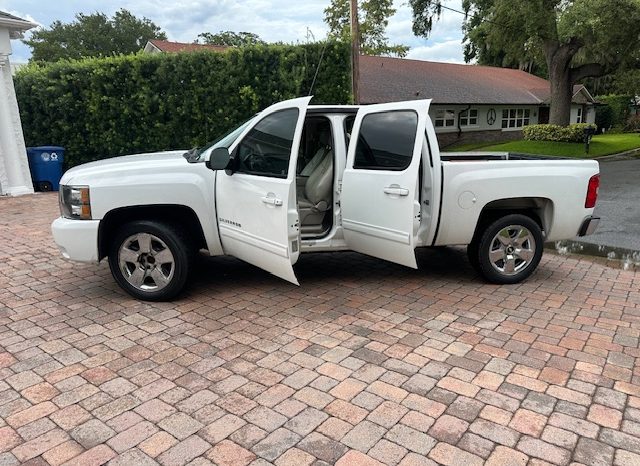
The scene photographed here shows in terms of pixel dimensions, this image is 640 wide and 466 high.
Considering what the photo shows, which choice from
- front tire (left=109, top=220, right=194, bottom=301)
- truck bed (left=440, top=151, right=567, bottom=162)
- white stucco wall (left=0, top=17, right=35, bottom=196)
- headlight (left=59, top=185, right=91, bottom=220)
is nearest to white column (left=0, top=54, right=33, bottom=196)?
white stucco wall (left=0, top=17, right=35, bottom=196)

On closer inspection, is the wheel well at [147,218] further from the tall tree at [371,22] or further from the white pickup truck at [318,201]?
the tall tree at [371,22]

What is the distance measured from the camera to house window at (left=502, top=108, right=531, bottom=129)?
105 ft

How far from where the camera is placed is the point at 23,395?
3.16 metres

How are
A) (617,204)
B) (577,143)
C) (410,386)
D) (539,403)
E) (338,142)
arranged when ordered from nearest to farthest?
(539,403) < (410,386) < (338,142) < (617,204) < (577,143)

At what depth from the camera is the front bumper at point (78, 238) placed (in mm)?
4500

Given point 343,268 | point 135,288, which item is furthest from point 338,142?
point 135,288

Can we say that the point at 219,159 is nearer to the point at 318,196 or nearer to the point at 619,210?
the point at 318,196

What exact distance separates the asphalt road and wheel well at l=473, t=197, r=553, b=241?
8.42ft

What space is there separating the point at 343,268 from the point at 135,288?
2.42m

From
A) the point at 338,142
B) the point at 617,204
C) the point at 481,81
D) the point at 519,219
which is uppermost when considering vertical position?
the point at 481,81

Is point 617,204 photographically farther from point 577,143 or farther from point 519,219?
point 577,143

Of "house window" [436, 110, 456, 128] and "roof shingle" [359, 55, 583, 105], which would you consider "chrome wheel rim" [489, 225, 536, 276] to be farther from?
"house window" [436, 110, 456, 128]

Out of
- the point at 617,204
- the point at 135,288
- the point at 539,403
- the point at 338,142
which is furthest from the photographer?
the point at 617,204

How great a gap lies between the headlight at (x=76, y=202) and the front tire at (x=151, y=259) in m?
0.35
